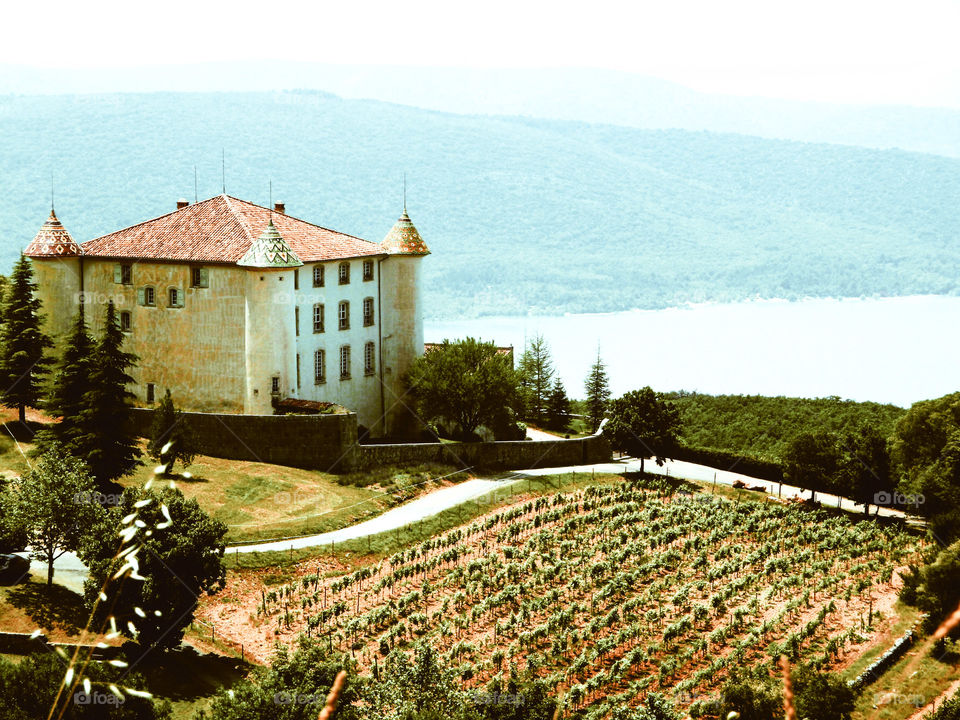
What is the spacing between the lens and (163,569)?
31.2 metres

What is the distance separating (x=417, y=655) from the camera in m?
30.3

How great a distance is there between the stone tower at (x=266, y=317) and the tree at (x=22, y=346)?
8.52 meters

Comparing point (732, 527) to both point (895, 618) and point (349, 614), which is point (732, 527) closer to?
point (895, 618)

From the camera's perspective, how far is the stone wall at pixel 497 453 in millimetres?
50219

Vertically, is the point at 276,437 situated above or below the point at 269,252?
below

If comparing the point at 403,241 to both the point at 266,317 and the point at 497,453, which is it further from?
the point at 497,453

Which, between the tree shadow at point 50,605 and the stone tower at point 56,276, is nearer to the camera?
the tree shadow at point 50,605

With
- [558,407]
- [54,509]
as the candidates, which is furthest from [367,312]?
[54,509]

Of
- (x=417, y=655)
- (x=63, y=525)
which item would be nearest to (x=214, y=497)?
(x=63, y=525)

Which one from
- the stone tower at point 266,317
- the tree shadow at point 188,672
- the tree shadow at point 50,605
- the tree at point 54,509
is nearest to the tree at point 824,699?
the tree shadow at point 188,672

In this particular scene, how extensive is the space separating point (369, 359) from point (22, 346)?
16.3 meters

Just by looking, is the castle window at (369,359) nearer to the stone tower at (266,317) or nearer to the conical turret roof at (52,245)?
the stone tower at (266,317)

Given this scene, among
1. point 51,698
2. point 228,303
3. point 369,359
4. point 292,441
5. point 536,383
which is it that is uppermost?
point 228,303

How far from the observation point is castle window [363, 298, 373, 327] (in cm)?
5734
